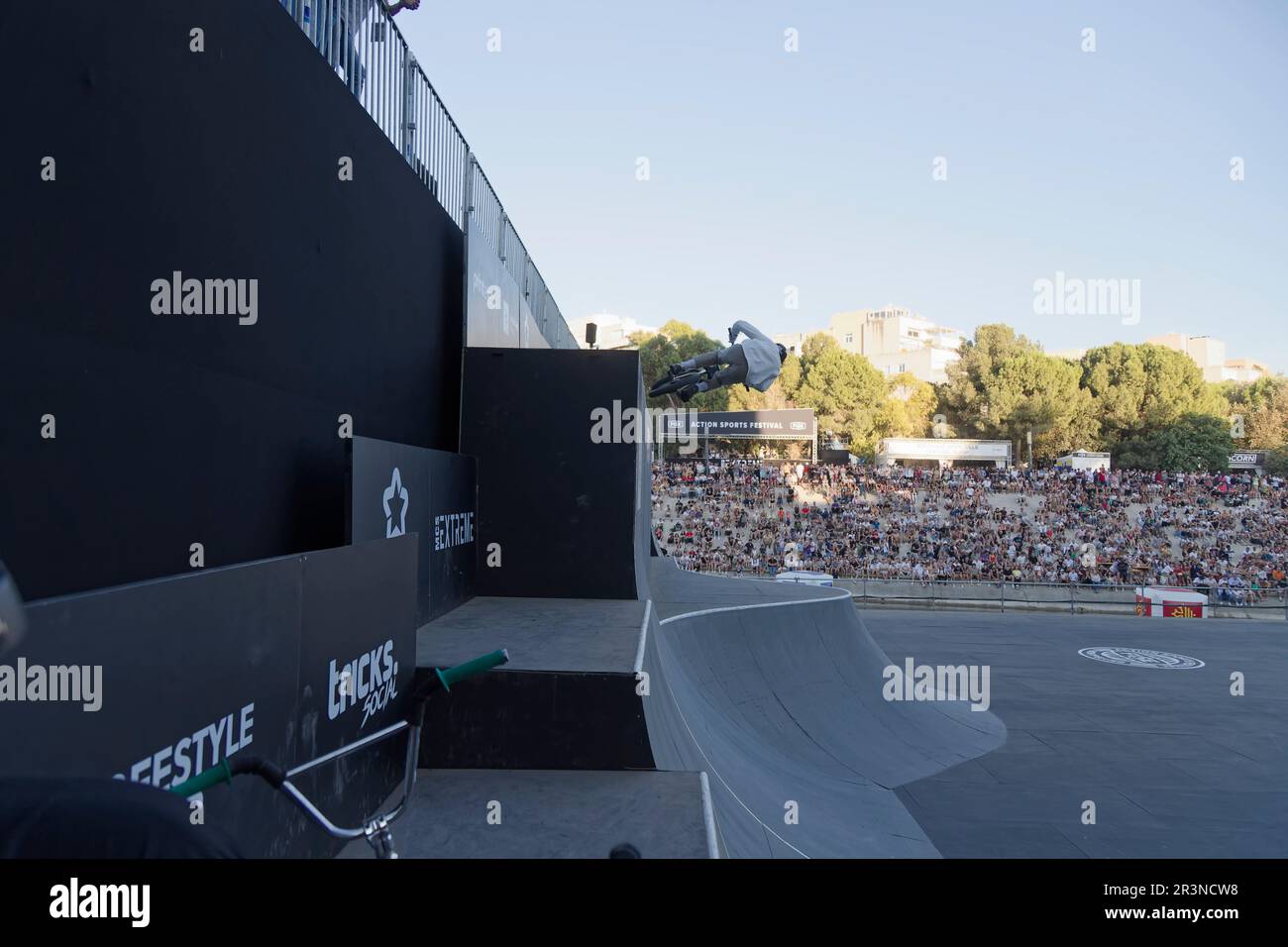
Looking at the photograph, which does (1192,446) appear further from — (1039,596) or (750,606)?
(750,606)

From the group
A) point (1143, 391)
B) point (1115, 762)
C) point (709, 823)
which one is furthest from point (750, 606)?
point (1143, 391)

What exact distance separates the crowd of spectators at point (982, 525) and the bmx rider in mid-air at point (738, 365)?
61.1 ft

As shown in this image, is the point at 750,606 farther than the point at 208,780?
Yes

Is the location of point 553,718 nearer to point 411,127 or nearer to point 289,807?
point 289,807

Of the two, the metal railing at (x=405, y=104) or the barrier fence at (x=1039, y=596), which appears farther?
the barrier fence at (x=1039, y=596)

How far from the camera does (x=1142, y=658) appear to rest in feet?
60.6

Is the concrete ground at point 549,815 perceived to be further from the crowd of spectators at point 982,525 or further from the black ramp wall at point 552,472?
the crowd of spectators at point 982,525

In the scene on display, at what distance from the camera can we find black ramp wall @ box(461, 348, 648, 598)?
9.55 meters

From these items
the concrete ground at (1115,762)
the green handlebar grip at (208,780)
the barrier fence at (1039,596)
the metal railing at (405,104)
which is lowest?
the barrier fence at (1039,596)

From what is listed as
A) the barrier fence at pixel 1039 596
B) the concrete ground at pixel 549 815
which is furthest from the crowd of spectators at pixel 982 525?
the concrete ground at pixel 549 815

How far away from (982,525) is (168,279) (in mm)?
39479

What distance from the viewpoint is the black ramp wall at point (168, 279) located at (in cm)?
291

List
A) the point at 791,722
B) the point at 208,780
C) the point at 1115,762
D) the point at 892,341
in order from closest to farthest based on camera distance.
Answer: the point at 208,780
the point at 791,722
the point at 1115,762
the point at 892,341

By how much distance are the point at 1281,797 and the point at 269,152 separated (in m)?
12.9
